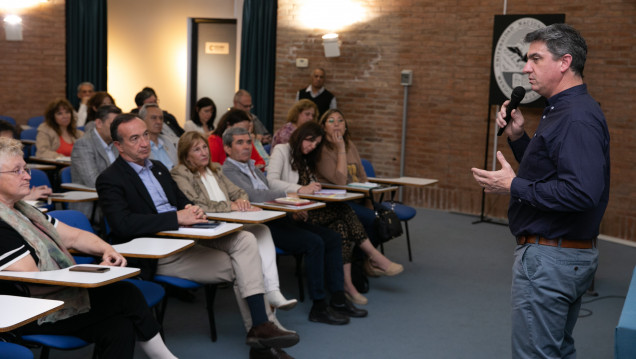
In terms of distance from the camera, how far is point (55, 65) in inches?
401

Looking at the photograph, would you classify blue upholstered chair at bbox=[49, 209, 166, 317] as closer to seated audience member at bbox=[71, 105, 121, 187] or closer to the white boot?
the white boot

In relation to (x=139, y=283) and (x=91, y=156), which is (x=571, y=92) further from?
(x=91, y=156)

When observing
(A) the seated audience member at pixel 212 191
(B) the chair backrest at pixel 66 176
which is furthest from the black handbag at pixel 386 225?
(B) the chair backrest at pixel 66 176

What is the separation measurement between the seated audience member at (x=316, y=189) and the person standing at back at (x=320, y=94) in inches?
155

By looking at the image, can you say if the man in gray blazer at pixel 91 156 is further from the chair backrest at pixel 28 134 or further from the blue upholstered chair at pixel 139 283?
the chair backrest at pixel 28 134

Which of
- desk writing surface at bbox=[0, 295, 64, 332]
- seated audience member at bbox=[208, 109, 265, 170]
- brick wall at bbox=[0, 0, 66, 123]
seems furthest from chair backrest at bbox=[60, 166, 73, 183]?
brick wall at bbox=[0, 0, 66, 123]

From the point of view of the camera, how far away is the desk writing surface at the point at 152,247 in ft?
10.1

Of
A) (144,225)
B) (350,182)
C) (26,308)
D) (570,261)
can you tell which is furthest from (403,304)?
(26,308)

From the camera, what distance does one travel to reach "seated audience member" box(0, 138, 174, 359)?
2723mm

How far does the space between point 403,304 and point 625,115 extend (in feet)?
12.9

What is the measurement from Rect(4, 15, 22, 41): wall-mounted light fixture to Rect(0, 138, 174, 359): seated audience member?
7.84m

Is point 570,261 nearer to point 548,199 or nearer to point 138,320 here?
point 548,199

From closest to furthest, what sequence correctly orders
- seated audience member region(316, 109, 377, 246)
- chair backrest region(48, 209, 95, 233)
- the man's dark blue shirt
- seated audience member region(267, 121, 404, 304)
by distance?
the man's dark blue shirt < chair backrest region(48, 209, 95, 233) < seated audience member region(267, 121, 404, 304) < seated audience member region(316, 109, 377, 246)

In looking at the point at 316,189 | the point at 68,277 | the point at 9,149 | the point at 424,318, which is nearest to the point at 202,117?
the point at 316,189
